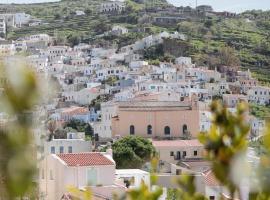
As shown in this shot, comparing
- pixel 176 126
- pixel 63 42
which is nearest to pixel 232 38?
pixel 63 42

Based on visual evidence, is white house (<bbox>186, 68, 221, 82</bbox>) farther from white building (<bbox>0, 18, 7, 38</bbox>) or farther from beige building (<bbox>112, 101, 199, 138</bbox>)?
white building (<bbox>0, 18, 7, 38</bbox>)

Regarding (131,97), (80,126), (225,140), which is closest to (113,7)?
(131,97)

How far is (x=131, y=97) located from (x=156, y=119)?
20.1 feet

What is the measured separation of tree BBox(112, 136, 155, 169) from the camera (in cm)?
2464

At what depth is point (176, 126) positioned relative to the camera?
123ft

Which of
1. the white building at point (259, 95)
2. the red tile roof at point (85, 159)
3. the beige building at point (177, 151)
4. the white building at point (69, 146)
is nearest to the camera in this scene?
the red tile roof at point (85, 159)

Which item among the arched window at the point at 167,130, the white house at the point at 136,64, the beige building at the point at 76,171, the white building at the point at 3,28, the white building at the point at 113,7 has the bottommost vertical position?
the arched window at the point at 167,130

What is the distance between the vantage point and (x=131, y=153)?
986 inches

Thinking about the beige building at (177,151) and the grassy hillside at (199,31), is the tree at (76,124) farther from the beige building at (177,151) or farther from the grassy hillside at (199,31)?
the grassy hillside at (199,31)

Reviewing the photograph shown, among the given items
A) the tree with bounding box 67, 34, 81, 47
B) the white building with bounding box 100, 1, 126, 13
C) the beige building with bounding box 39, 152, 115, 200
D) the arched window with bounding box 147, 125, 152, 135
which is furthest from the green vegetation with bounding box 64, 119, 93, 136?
the white building with bounding box 100, 1, 126, 13

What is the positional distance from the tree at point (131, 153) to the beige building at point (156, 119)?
10.3 meters

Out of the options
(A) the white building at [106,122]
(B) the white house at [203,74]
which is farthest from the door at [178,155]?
(B) the white house at [203,74]

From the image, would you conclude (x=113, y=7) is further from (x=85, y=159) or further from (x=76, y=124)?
(x=85, y=159)

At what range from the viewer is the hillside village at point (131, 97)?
20.8 meters
